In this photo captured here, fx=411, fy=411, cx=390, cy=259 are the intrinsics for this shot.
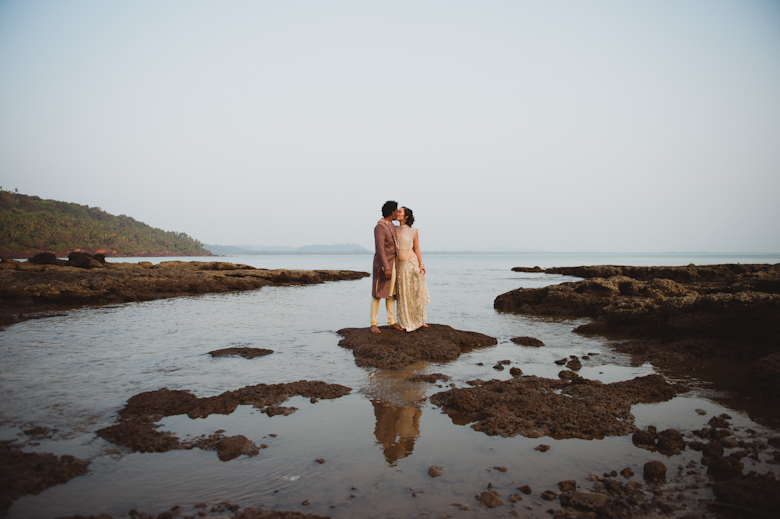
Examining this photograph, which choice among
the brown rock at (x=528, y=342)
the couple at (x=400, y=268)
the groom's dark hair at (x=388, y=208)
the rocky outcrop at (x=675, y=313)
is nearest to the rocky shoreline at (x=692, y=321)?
the rocky outcrop at (x=675, y=313)

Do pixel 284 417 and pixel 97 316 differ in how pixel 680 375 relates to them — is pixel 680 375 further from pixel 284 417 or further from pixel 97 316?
pixel 97 316

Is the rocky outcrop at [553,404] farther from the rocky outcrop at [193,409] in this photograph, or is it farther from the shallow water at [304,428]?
the rocky outcrop at [193,409]

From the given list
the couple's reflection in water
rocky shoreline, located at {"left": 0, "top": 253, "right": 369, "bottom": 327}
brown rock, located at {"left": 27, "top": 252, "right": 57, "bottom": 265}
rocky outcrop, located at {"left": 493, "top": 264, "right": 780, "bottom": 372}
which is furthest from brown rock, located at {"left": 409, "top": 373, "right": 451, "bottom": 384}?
brown rock, located at {"left": 27, "top": 252, "right": 57, "bottom": 265}

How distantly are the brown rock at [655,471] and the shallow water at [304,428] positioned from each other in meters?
0.15

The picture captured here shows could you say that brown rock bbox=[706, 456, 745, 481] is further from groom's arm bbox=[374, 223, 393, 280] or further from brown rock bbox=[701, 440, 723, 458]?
groom's arm bbox=[374, 223, 393, 280]

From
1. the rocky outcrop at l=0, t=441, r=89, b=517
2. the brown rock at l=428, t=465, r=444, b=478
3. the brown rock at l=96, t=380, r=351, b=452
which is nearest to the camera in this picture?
the rocky outcrop at l=0, t=441, r=89, b=517

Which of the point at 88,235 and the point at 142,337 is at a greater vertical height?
the point at 88,235

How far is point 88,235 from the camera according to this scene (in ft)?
282

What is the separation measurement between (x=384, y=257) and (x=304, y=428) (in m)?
4.35

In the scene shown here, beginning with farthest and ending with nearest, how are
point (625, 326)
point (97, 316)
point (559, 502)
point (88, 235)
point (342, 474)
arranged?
point (88, 235) → point (97, 316) → point (625, 326) → point (342, 474) → point (559, 502)

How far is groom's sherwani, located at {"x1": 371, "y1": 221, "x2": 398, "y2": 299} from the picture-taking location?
780cm

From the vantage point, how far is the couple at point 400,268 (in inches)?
311

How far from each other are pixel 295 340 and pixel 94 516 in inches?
239

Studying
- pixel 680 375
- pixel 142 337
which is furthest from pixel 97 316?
pixel 680 375
